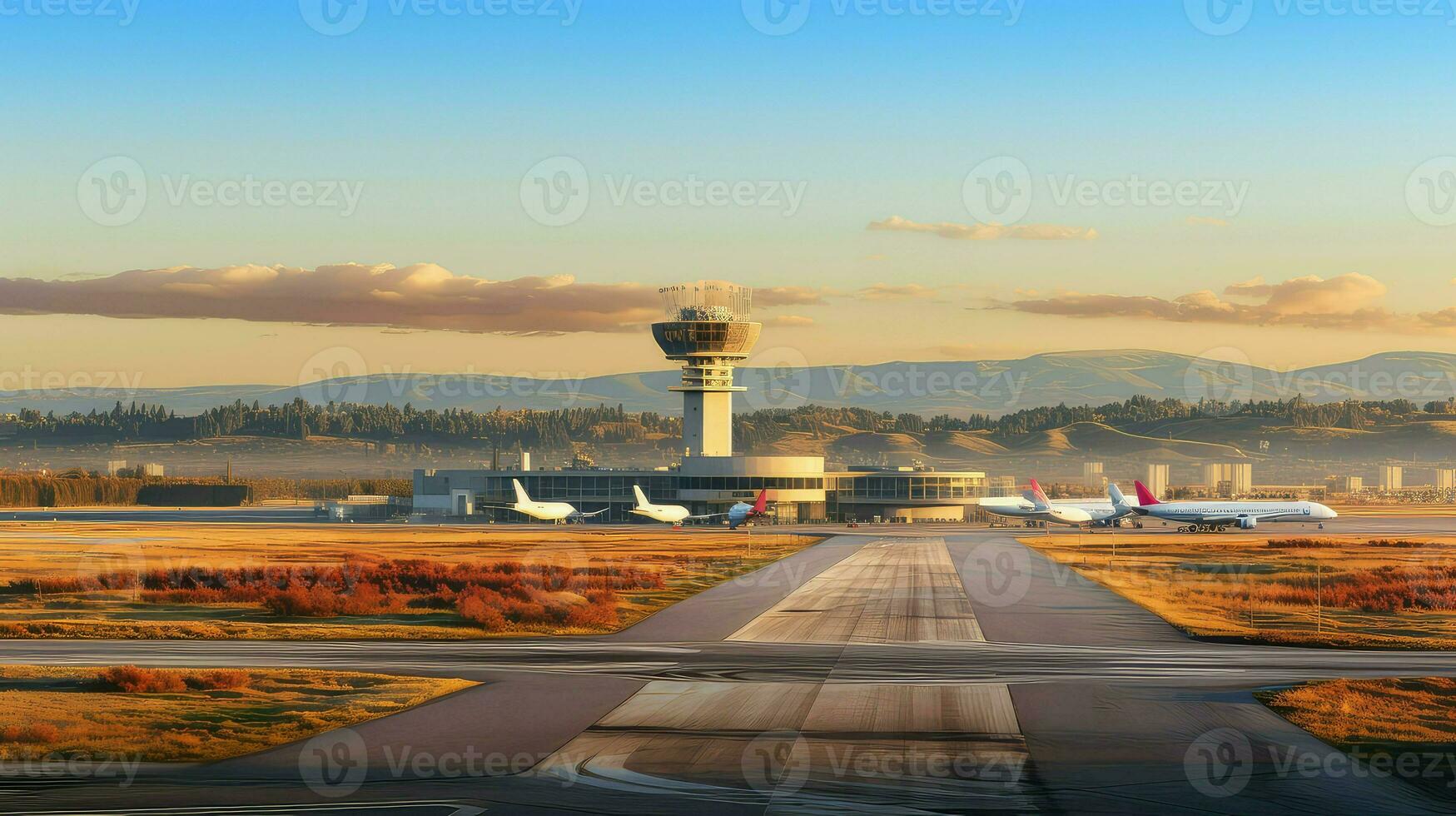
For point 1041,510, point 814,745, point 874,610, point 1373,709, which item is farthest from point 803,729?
point 1041,510

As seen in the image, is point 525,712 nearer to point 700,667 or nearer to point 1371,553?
point 700,667

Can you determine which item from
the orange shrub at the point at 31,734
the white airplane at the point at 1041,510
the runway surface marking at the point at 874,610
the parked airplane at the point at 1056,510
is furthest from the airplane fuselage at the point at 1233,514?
the orange shrub at the point at 31,734

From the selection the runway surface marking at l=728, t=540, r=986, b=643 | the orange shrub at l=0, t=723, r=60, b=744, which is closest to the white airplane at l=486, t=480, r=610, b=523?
the runway surface marking at l=728, t=540, r=986, b=643

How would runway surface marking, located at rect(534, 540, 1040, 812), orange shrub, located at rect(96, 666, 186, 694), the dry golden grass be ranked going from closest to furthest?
runway surface marking, located at rect(534, 540, 1040, 812) → the dry golden grass → orange shrub, located at rect(96, 666, 186, 694)

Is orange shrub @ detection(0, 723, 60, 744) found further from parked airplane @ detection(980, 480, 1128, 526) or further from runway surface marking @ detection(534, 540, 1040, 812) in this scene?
parked airplane @ detection(980, 480, 1128, 526)

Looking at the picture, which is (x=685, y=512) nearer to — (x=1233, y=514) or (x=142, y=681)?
(x=1233, y=514)

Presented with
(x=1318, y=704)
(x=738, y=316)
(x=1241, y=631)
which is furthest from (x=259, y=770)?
(x=738, y=316)
